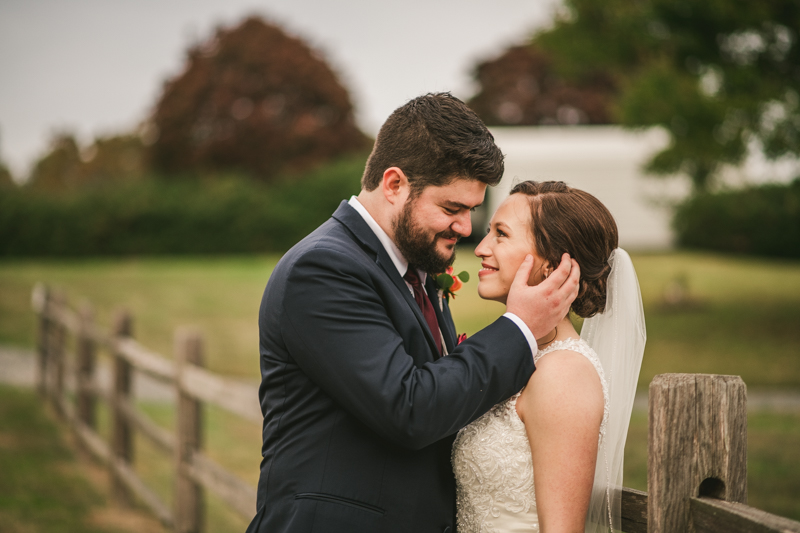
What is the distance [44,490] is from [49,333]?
4.91 m

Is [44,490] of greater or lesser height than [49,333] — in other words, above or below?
below

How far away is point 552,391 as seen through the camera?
7.21 ft

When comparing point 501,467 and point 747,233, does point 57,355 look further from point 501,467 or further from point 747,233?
point 747,233

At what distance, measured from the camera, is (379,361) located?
1964 millimetres

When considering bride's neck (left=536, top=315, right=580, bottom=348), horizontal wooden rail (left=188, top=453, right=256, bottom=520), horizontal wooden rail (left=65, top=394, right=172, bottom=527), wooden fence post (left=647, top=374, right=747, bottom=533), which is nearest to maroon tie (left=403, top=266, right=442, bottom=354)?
bride's neck (left=536, top=315, right=580, bottom=348)

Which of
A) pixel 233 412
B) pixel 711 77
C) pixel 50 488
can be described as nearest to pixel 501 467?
pixel 233 412

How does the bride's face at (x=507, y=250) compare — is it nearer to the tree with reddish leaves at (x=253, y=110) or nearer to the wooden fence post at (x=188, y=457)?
the wooden fence post at (x=188, y=457)

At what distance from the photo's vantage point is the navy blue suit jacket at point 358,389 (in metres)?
1.97

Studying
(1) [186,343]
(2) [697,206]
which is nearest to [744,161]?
(2) [697,206]

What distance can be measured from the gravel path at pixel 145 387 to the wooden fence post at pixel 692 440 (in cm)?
805

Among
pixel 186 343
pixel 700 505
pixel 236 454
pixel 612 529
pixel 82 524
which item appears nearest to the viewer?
pixel 700 505

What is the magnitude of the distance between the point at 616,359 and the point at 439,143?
97cm

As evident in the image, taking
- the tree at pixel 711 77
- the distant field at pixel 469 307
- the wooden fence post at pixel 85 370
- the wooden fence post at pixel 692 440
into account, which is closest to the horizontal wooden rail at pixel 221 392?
the wooden fence post at pixel 692 440

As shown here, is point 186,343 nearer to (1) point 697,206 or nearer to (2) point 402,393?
(2) point 402,393
